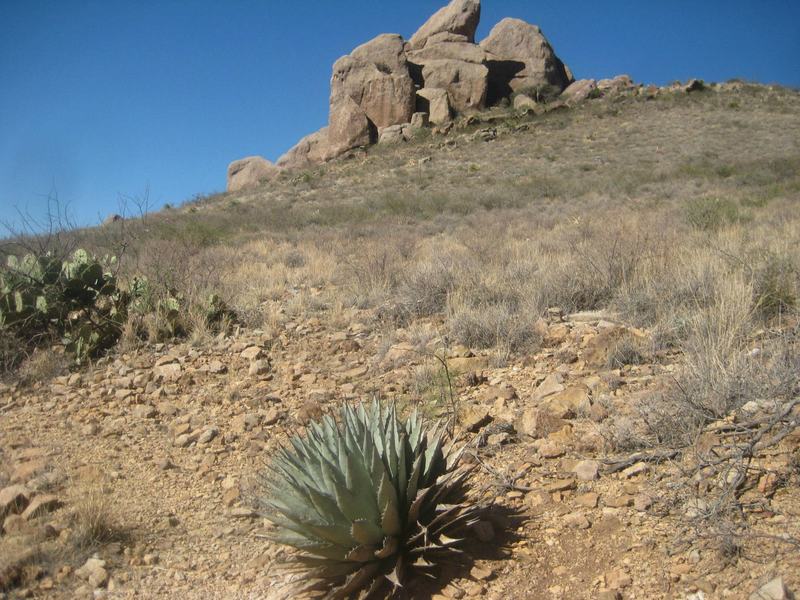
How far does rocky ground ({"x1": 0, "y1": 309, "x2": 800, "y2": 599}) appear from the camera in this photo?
89.8 inches

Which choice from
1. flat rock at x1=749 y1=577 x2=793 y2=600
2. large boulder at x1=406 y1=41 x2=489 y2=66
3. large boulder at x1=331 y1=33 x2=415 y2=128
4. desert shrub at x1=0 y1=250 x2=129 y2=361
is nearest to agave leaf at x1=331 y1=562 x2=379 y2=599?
flat rock at x1=749 y1=577 x2=793 y2=600

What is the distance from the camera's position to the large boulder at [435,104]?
3784cm

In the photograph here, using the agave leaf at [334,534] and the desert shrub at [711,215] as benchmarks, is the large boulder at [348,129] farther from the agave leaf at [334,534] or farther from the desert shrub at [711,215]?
the agave leaf at [334,534]

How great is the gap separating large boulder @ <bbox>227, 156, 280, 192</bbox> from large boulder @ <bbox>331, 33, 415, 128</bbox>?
637cm

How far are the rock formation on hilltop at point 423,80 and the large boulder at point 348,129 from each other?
0.21ft

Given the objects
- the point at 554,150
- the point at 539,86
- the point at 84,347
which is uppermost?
the point at 539,86

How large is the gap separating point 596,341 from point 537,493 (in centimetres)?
167

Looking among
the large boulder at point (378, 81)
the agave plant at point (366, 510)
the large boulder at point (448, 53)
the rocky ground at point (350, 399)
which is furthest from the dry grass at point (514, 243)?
the large boulder at point (448, 53)

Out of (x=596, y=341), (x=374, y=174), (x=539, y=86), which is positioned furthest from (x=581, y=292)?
(x=539, y=86)

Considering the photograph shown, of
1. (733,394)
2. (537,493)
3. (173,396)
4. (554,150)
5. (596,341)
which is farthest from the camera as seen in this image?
(554,150)

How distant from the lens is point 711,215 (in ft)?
31.1

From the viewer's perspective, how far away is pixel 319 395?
4270 millimetres

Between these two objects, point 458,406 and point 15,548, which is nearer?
point 15,548

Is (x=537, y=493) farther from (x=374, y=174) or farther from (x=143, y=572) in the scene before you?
(x=374, y=174)
